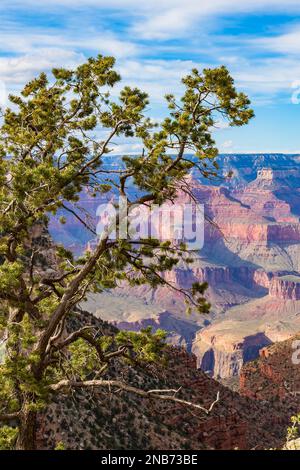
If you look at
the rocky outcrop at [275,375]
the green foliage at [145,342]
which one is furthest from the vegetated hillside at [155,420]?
the rocky outcrop at [275,375]

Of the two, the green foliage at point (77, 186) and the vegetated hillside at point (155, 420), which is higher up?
the green foliage at point (77, 186)

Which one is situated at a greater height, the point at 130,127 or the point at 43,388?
the point at 130,127

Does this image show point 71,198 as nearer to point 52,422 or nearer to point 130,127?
point 130,127

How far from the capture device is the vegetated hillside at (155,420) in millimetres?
33844

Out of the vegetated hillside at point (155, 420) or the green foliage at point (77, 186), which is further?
the vegetated hillside at point (155, 420)

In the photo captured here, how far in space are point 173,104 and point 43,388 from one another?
880cm

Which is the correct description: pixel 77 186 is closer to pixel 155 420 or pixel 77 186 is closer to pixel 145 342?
pixel 145 342

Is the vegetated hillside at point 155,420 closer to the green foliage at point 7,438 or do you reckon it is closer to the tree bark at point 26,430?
the tree bark at point 26,430

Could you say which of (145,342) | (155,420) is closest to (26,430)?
(145,342)

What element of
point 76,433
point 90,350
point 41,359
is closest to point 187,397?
point 76,433

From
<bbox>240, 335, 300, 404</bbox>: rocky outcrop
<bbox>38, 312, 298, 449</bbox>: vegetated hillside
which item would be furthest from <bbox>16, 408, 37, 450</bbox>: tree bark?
<bbox>240, 335, 300, 404</bbox>: rocky outcrop

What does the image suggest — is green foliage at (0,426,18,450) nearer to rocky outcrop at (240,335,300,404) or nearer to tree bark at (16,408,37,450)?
tree bark at (16,408,37,450)
